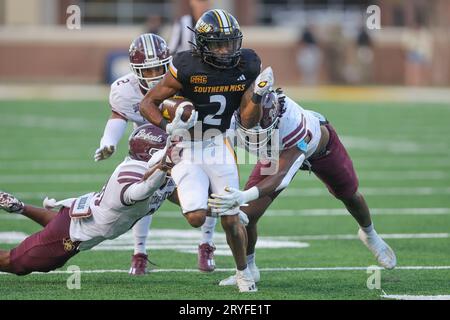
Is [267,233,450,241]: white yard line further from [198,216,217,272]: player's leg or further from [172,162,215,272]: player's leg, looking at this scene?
[172,162,215,272]: player's leg

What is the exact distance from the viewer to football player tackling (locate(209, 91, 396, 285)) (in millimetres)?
6562

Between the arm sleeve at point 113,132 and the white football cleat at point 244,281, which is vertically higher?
the arm sleeve at point 113,132

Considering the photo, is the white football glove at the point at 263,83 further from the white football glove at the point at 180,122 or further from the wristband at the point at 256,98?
the white football glove at the point at 180,122

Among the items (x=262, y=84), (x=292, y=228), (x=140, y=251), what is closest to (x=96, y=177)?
(x=292, y=228)

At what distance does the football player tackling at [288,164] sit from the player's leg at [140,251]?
30.0 inches

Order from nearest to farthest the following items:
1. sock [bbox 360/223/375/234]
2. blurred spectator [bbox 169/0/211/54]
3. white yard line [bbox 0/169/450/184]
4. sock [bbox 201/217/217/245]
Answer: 1. sock [bbox 360/223/375/234]
2. sock [bbox 201/217/217/245]
3. blurred spectator [bbox 169/0/211/54]
4. white yard line [bbox 0/169/450/184]

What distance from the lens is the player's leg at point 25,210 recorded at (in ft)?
22.6

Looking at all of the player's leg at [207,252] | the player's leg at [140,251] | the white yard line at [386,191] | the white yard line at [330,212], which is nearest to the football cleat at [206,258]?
the player's leg at [207,252]

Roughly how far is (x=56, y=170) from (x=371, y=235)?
6.76m

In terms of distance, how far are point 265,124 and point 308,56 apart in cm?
2510

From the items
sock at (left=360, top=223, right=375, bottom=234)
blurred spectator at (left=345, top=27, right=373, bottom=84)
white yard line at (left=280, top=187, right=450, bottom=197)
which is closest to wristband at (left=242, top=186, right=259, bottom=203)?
sock at (left=360, top=223, right=375, bottom=234)

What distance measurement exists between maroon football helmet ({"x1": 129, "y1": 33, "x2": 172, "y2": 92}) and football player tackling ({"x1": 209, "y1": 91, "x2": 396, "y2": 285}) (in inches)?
30.0

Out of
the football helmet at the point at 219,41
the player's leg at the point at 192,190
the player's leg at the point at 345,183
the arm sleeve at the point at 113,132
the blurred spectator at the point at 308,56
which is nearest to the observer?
the player's leg at the point at 192,190

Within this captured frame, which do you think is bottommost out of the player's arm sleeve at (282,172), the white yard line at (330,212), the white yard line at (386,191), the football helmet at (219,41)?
the white yard line at (386,191)
